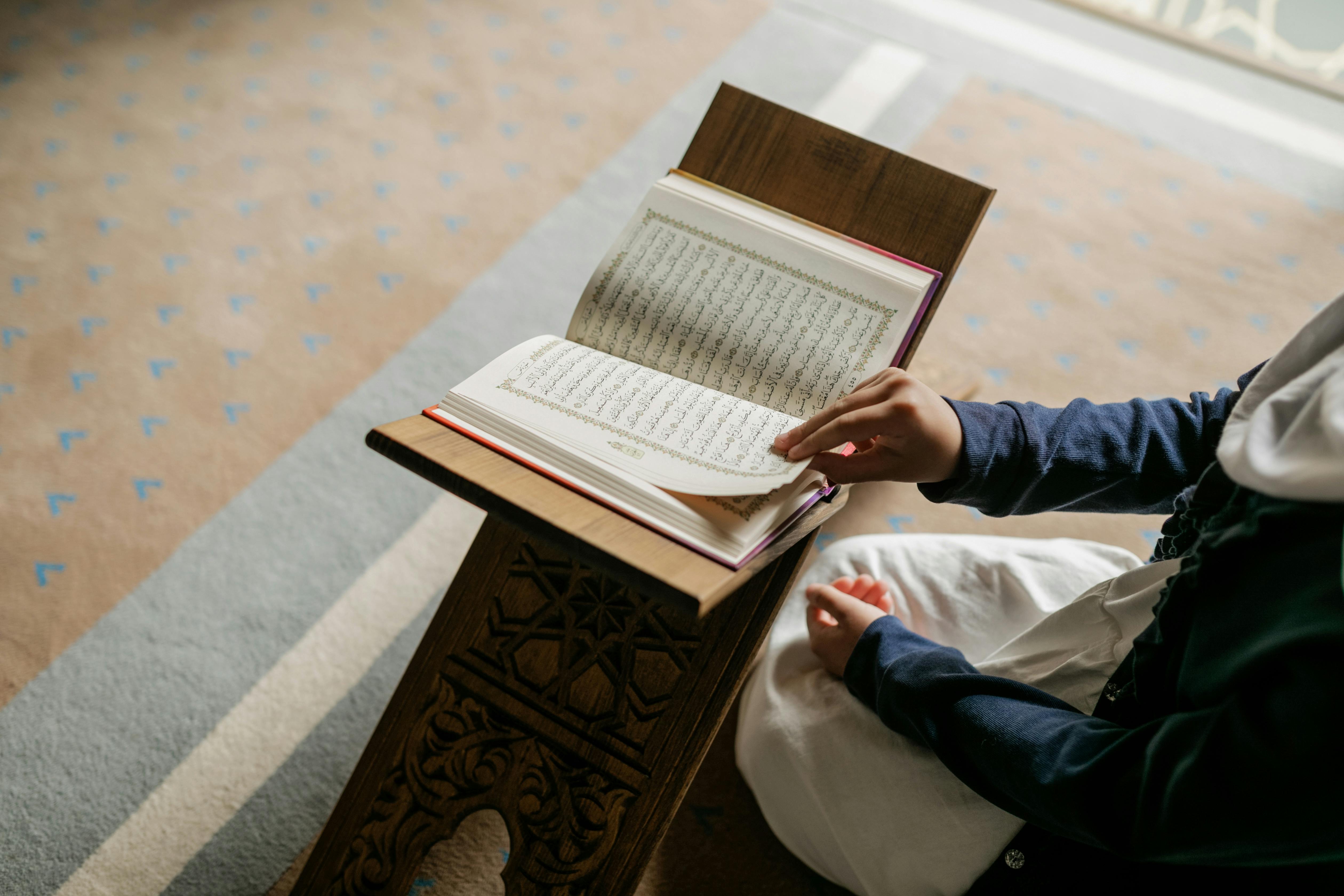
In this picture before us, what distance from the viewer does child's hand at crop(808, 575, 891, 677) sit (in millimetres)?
892

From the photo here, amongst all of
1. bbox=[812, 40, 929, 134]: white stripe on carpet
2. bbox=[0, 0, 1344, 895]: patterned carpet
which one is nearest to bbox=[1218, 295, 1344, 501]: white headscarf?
bbox=[0, 0, 1344, 895]: patterned carpet

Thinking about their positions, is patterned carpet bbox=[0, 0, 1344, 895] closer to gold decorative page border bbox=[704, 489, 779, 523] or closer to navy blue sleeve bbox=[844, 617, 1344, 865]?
navy blue sleeve bbox=[844, 617, 1344, 865]

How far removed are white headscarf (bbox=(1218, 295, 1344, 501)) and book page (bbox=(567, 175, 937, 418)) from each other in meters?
0.26

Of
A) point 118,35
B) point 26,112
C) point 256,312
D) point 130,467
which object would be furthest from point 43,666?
point 118,35

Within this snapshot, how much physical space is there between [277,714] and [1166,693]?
1000mm

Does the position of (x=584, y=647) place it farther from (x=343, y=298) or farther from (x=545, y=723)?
(x=343, y=298)

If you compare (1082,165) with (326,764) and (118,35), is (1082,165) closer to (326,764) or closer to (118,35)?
(326,764)

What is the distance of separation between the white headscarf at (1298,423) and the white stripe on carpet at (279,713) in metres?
1.00

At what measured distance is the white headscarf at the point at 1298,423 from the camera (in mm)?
516

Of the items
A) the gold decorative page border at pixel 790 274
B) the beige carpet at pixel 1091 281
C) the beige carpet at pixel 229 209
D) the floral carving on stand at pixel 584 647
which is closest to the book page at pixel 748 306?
the gold decorative page border at pixel 790 274

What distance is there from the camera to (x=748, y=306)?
2.59ft

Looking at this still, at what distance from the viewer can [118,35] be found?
7.02 ft

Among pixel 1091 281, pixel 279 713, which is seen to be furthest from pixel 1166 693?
pixel 1091 281

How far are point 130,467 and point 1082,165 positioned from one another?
2017mm
